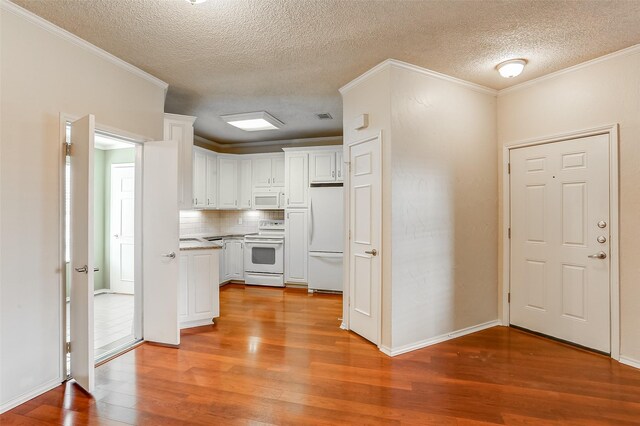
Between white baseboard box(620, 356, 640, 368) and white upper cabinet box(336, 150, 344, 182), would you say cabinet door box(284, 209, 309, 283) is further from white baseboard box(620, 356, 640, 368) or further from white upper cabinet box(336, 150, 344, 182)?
white baseboard box(620, 356, 640, 368)

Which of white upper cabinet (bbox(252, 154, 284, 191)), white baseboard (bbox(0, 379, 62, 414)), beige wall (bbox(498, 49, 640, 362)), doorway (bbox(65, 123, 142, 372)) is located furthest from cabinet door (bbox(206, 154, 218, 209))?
beige wall (bbox(498, 49, 640, 362))

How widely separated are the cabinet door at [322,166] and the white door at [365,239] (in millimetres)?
2081

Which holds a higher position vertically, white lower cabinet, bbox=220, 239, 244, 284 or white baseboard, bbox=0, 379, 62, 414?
white lower cabinet, bbox=220, 239, 244, 284

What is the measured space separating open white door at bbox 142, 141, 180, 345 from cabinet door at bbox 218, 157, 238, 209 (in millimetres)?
3032

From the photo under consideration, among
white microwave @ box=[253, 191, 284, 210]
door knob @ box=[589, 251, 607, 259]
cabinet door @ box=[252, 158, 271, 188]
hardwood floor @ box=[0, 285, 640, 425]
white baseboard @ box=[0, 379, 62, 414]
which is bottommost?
hardwood floor @ box=[0, 285, 640, 425]

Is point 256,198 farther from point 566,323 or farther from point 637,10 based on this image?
point 637,10

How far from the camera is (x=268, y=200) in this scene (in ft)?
21.0

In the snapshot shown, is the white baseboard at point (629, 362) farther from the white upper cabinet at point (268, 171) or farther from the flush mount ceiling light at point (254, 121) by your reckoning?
the white upper cabinet at point (268, 171)

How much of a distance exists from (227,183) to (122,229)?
200 cm

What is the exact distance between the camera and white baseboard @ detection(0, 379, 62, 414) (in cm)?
222

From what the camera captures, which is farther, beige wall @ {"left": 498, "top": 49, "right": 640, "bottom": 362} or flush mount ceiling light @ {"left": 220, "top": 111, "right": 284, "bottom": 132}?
flush mount ceiling light @ {"left": 220, "top": 111, "right": 284, "bottom": 132}

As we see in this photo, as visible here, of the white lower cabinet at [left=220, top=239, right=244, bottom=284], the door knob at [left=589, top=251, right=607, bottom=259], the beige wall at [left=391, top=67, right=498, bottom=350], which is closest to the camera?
the door knob at [left=589, top=251, right=607, bottom=259]

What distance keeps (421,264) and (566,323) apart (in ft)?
5.39

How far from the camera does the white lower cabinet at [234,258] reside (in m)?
6.28
